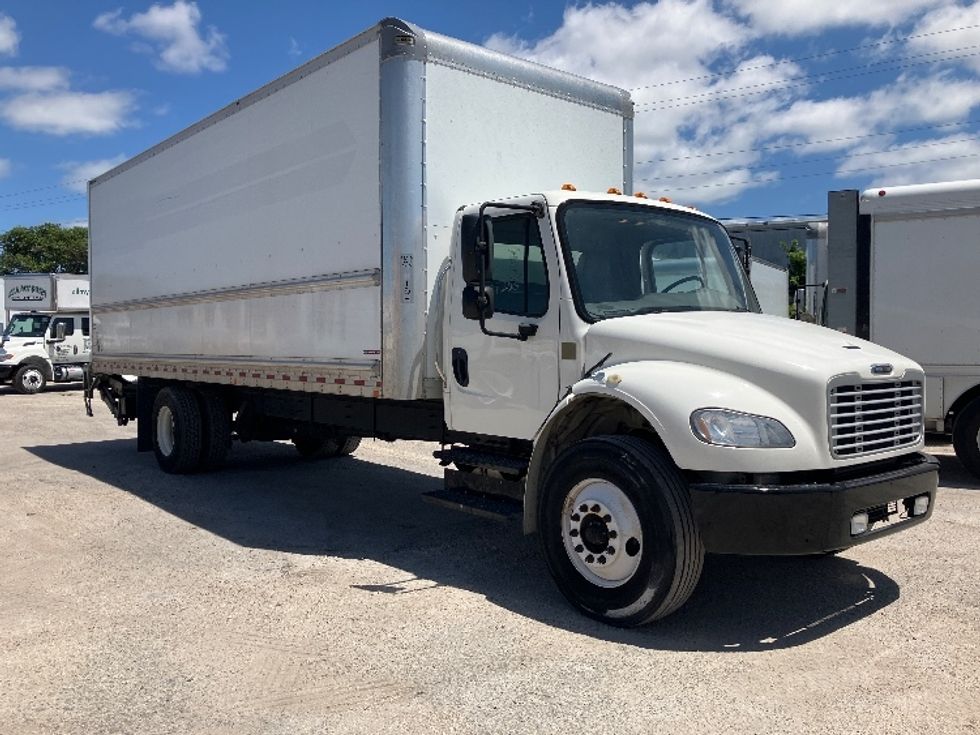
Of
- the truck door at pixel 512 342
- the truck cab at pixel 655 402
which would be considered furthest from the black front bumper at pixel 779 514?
the truck door at pixel 512 342

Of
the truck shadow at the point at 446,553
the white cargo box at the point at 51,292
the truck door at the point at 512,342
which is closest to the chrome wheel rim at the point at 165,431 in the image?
the truck shadow at the point at 446,553

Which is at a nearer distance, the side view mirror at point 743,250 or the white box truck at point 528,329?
the white box truck at point 528,329

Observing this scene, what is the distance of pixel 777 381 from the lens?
4488 millimetres

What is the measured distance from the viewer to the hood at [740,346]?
180 inches

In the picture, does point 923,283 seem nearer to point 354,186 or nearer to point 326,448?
point 354,186

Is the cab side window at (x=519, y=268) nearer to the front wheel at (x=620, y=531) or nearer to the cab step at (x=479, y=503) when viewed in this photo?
the front wheel at (x=620, y=531)

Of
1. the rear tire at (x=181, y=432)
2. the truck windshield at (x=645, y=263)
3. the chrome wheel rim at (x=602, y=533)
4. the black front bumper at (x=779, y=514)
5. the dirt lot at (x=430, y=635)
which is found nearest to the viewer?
the dirt lot at (x=430, y=635)

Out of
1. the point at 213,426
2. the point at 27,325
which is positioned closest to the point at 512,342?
the point at 213,426

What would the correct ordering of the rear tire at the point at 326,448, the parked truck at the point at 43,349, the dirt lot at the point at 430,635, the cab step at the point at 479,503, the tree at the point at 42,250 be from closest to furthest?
the dirt lot at the point at 430,635
the cab step at the point at 479,503
the rear tire at the point at 326,448
the parked truck at the point at 43,349
the tree at the point at 42,250

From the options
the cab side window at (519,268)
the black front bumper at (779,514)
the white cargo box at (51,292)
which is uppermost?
the white cargo box at (51,292)

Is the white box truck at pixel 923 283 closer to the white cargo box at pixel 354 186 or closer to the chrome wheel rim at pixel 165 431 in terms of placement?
the white cargo box at pixel 354 186

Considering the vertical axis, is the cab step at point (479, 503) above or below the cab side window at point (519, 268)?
below

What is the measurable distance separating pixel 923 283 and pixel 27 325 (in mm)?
22028

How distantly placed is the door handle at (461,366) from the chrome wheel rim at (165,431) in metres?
5.11
